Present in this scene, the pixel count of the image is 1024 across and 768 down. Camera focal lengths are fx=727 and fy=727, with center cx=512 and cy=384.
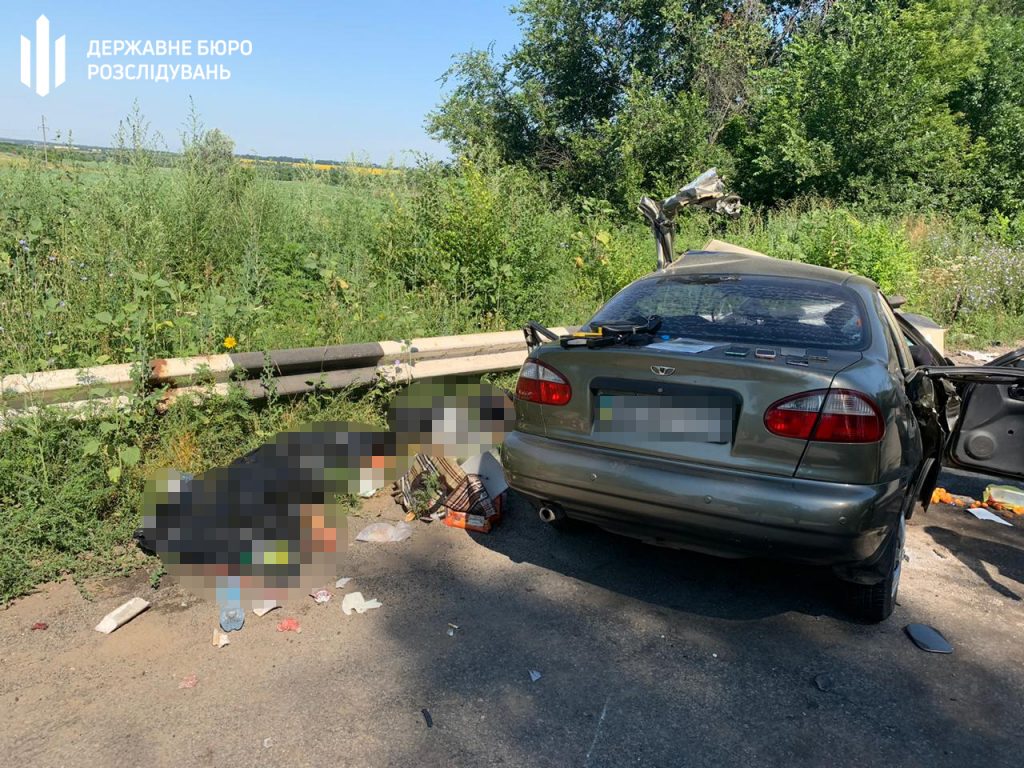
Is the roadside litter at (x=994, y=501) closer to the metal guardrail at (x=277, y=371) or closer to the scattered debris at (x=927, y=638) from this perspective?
the scattered debris at (x=927, y=638)

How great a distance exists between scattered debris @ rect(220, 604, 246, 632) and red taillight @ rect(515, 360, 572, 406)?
164 cm

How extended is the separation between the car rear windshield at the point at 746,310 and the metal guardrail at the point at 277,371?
6.09 ft

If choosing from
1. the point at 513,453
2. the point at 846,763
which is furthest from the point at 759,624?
the point at 513,453

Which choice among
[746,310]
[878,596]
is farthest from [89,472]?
[878,596]

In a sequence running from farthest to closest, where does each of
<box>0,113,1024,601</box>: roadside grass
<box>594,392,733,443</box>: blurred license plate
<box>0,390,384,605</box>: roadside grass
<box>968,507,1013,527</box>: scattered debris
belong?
<box>968,507,1013,527</box>: scattered debris, <box>0,113,1024,601</box>: roadside grass, <box>0,390,384,605</box>: roadside grass, <box>594,392,733,443</box>: blurred license plate

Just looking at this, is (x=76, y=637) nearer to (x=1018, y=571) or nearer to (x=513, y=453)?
(x=513, y=453)

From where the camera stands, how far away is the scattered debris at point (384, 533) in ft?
13.8

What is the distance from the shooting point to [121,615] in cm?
322

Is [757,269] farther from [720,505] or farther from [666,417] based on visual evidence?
[720,505]

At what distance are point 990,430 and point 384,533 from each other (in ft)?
11.9

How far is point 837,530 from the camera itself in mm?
2863

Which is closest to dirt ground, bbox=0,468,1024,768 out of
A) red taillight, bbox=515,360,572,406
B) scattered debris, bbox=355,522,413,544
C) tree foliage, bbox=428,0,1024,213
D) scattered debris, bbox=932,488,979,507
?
scattered debris, bbox=355,522,413,544

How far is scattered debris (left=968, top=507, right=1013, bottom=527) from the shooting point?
484 centimetres

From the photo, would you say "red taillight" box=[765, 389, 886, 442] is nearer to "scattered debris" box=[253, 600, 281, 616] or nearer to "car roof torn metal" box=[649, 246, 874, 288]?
"car roof torn metal" box=[649, 246, 874, 288]
